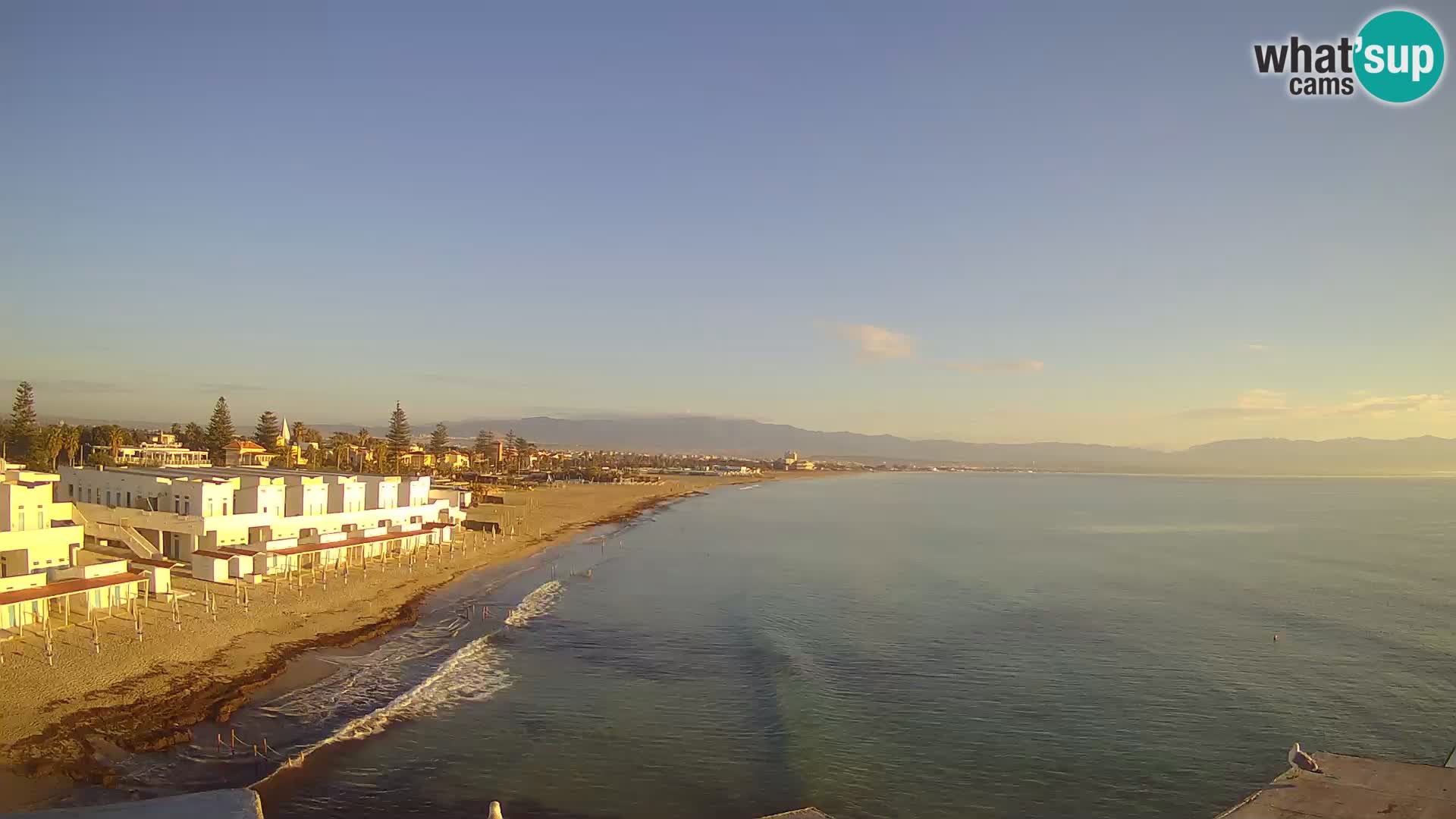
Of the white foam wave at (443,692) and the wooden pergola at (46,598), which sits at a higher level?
the wooden pergola at (46,598)

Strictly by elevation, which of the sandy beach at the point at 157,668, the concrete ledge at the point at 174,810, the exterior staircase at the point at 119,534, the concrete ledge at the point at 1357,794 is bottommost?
the sandy beach at the point at 157,668

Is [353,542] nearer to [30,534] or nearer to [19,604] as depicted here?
[30,534]

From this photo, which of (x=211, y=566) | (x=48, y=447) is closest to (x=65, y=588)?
(x=211, y=566)

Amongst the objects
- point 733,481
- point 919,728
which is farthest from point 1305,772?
point 733,481

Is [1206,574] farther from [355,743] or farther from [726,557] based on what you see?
[355,743]

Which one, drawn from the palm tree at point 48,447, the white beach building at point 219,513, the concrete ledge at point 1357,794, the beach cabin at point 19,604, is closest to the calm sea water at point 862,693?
the concrete ledge at point 1357,794

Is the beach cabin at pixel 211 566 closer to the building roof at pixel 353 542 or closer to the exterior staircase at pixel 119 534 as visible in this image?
the exterior staircase at pixel 119 534
